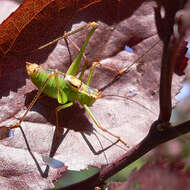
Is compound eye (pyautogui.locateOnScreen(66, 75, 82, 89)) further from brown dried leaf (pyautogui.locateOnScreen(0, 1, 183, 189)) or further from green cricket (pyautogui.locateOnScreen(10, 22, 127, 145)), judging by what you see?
brown dried leaf (pyautogui.locateOnScreen(0, 1, 183, 189))

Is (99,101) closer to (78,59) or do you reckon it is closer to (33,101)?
(78,59)

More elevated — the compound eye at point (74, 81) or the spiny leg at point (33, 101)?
the spiny leg at point (33, 101)

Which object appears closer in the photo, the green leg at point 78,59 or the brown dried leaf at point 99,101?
the brown dried leaf at point 99,101

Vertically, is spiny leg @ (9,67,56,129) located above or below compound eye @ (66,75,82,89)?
above

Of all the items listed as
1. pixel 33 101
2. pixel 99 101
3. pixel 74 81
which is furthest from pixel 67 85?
pixel 33 101

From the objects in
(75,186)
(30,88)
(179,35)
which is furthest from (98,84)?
(179,35)

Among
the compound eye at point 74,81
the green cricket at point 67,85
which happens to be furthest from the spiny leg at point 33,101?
the compound eye at point 74,81

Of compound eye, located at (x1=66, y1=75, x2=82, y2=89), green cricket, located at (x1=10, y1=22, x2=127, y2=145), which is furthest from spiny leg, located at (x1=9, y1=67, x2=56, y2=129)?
compound eye, located at (x1=66, y1=75, x2=82, y2=89)

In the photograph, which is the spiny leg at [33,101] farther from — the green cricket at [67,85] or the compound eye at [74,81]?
the compound eye at [74,81]
